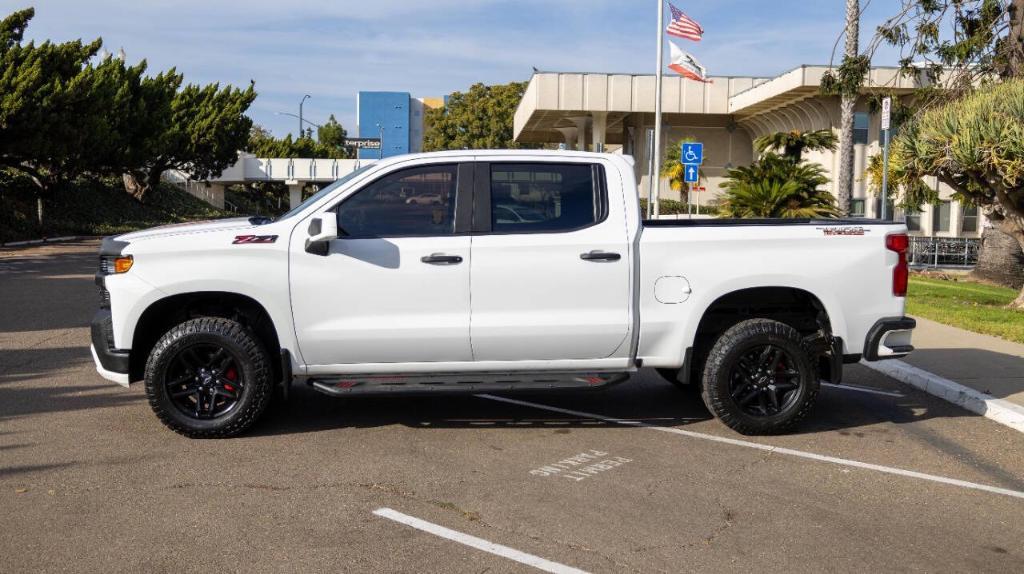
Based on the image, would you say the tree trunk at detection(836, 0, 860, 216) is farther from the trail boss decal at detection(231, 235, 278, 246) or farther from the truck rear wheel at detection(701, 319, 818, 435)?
the trail boss decal at detection(231, 235, 278, 246)

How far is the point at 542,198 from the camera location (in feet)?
22.4

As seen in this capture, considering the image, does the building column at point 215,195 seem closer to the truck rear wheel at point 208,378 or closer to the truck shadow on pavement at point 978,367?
the truck shadow on pavement at point 978,367

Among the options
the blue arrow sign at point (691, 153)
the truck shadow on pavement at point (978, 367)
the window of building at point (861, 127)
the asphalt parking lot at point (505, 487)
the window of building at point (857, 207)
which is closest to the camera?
the asphalt parking lot at point (505, 487)

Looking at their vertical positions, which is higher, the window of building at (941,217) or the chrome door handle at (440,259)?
the window of building at (941,217)

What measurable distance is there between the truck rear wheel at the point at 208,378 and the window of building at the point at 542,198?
194 cm

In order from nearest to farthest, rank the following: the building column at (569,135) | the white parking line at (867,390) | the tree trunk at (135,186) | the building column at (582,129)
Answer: the white parking line at (867,390) → the tree trunk at (135,186) → the building column at (582,129) → the building column at (569,135)

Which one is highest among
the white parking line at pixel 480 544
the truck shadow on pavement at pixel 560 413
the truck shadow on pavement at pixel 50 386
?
the truck shadow on pavement at pixel 50 386

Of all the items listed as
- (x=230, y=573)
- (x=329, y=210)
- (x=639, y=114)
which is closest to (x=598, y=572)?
(x=230, y=573)

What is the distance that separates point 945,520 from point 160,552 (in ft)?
13.6

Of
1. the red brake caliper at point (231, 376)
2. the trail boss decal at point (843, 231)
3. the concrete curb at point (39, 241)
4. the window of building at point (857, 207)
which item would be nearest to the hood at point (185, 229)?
the red brake caliper at point (231, 376)

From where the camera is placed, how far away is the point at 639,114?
2066 inches

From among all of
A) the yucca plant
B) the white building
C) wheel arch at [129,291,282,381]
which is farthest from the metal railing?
wheel arch at [129,291,282,381]

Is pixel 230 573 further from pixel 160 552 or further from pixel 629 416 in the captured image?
pixel 629 416

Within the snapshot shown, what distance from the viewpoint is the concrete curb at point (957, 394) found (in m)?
7.52
